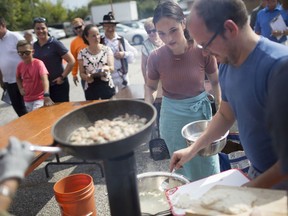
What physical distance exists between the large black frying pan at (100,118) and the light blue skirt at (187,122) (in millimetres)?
1164

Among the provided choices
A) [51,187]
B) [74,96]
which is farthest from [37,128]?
[74,96]

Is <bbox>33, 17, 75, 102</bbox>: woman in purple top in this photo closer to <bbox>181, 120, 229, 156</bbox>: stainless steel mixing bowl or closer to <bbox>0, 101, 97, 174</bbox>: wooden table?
<bbox>0, 101, 97, 174</bbox>: wooden table

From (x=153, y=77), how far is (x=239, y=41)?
4.16 ft

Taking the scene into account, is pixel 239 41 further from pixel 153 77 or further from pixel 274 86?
pixel 153 77

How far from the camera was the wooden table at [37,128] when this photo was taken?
3005mm

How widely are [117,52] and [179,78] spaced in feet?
8.87

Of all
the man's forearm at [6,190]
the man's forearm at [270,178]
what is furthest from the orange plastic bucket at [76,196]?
the man's forearm at [270,178]

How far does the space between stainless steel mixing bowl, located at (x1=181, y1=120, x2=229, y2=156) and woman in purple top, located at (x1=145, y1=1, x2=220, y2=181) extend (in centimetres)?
29

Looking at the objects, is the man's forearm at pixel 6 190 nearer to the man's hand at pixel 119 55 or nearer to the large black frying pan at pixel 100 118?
the large black frying pan at pixel 100 118

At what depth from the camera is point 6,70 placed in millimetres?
5023

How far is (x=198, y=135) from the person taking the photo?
234 cm

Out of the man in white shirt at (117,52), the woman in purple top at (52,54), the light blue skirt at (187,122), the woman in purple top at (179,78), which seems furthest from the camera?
the man in white shirt at (117,52)

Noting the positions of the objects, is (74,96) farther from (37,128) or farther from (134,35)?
(134,35)

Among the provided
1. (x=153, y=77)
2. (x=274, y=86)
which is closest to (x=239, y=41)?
(x=274, y=86)
